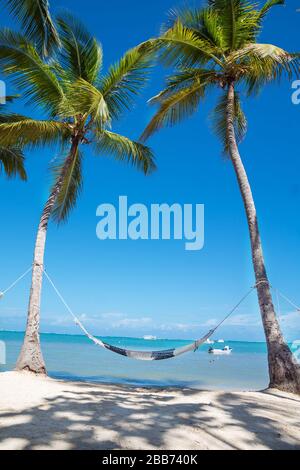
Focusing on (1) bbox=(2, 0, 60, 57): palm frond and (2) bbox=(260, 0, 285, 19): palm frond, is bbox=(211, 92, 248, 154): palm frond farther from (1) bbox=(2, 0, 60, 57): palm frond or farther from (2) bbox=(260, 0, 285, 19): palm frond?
(1) bbox=(2, 0, 60, 57): palm frond

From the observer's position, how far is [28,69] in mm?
7121

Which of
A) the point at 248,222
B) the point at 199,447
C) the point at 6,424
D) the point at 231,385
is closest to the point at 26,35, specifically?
the point at 248,222

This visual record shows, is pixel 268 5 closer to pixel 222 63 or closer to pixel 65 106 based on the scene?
pixel 222 63

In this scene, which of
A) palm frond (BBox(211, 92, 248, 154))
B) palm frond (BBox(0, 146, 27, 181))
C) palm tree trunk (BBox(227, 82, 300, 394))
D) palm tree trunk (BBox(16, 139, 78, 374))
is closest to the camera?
palm tree trunk (BBox(227, 82, 300, 394))

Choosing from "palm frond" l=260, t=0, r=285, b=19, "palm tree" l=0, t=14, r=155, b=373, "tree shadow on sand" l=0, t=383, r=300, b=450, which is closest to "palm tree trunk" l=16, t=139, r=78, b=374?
"palm tree" l=0, t=14, r=155, b=373

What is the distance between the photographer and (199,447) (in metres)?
2.72

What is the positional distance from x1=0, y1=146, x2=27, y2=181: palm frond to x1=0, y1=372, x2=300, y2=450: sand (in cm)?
642

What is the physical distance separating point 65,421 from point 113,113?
6735mm

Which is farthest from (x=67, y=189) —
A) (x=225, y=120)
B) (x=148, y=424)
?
(x=148, y=424)

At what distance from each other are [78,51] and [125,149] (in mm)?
2262

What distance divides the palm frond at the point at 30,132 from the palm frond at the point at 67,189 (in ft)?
2.56

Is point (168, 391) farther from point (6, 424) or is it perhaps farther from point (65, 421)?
point (6, 424)

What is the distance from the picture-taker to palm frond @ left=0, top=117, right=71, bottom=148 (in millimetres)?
6953

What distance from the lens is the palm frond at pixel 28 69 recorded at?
22.5 ft
